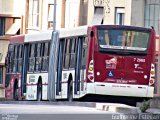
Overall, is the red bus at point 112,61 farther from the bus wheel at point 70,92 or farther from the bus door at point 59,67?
the bus door at point 59,67

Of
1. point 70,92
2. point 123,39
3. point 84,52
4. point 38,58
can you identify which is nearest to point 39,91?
point 38,58

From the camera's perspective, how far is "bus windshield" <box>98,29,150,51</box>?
38.4 metres

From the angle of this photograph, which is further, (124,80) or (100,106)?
(124,80)

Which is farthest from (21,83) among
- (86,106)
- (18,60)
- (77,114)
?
(77,114)

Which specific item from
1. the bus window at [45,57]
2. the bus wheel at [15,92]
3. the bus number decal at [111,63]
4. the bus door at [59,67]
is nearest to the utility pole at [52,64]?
the bus door at [59,67]

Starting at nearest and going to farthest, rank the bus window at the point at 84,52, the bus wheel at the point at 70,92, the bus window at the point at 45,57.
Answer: the bus window at the point at 84,52 → the bus wheel at the point at 70,92 → the bus window at the point at 45,57

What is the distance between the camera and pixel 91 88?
38406mm

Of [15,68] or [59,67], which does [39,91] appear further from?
[15,68]

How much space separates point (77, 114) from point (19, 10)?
48.6 meters

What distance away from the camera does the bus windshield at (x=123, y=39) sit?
38.4 meters

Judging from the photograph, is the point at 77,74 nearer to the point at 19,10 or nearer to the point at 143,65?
the point at 143,65

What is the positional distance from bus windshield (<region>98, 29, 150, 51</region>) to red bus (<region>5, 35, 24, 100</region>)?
10585 millimetres

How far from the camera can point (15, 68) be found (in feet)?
162

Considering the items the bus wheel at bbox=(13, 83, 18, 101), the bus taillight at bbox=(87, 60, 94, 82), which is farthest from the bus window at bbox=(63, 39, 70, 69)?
the bus wheel at bbox=(13, 83, 18, 101)
